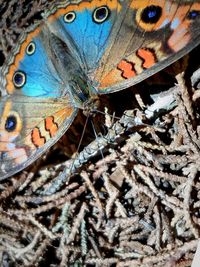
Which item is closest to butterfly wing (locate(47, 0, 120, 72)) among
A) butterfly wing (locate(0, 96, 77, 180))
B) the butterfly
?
the butterfly

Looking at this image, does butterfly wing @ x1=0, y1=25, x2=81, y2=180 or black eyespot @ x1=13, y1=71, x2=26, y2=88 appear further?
black eyespot @ x1=13, y1=71, x2=26, y2=88

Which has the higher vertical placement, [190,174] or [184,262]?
[190,174]

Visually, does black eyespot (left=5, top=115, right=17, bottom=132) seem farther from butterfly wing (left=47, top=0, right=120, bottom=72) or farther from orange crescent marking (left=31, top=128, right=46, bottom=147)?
butterfly wing (left=47, top=0, right=120, bottom=72)

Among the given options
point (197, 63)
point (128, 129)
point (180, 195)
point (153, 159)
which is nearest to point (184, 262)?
point (180, 195)

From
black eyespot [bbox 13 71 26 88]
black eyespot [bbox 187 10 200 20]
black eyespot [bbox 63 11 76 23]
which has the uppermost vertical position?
black eyespot [bbox 63 11 76 23]

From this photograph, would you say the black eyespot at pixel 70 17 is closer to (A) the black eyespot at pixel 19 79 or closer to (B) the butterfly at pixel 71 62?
(B) the butterfly at pixel 71 62

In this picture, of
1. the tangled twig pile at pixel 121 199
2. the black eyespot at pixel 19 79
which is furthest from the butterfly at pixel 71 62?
the tangled twig pile at pixel 121 199

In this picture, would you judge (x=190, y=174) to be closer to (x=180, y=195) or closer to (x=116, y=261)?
(x=180, y=195)
